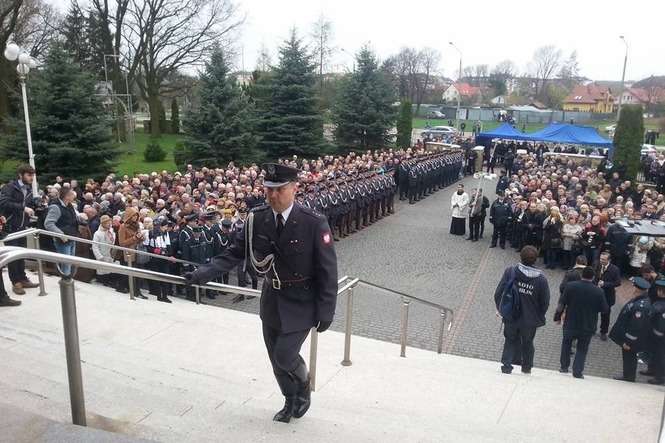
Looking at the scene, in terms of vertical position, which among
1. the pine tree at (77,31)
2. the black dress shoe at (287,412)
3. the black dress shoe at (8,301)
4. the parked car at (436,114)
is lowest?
the black dress shoe at (287,412)

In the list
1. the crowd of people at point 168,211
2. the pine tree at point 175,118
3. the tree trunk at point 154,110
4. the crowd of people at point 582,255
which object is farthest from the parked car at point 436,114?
the crowd of people at point 168,211

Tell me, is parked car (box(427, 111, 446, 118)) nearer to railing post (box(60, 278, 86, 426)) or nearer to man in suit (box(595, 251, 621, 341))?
man in suit (box(595, 251, 621, 341))

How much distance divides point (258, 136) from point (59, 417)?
73.7 feet

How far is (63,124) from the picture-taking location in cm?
1819

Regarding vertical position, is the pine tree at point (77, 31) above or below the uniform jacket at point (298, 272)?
above

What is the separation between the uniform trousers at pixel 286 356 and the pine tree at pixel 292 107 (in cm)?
2259

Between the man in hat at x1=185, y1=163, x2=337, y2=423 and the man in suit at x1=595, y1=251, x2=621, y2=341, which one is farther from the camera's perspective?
the man in suit at x1=595, y1=251, x2=621, y2=341

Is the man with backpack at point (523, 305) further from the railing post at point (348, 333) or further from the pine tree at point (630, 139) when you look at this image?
the pine tree at point (630, 139)

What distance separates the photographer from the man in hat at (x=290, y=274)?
375 cm

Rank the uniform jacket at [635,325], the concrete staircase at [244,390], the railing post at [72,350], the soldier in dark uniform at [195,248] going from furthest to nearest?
the soldier in dark uniform at [195,248]
the uniform jacket at [635,325]
the concrete staircase at [244,390]
the railing post at [72,350]

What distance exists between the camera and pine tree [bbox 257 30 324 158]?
1027 inches

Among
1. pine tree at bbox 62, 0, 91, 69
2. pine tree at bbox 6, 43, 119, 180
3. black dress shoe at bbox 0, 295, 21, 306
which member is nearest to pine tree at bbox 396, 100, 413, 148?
pine tree at bbox 6, 43, 119, 180

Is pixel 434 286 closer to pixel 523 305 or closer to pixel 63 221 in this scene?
pixel 523 305

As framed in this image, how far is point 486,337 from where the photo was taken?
354 inches
